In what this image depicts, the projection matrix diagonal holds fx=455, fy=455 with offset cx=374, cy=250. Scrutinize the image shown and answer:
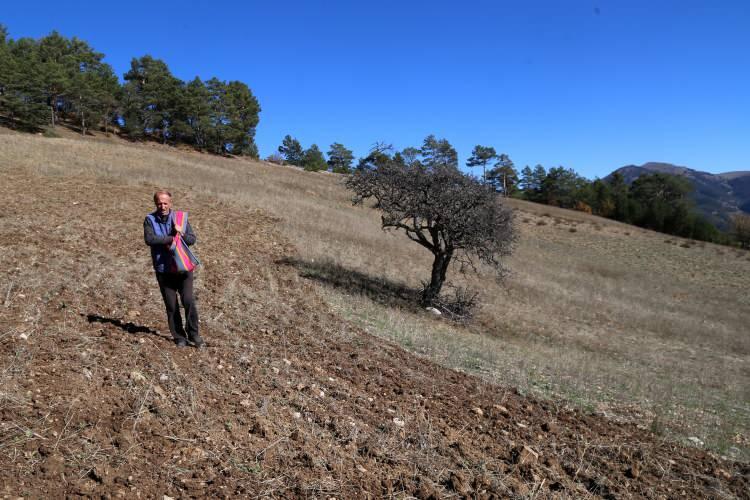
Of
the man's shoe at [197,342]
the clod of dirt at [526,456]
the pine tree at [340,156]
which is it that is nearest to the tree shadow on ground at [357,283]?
the man's shoe at [197,342]

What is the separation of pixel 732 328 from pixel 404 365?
20.8m

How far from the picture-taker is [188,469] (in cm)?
339

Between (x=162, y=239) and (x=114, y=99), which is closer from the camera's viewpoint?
(x=162, y=239)

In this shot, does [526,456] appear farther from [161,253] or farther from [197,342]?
[161,253]

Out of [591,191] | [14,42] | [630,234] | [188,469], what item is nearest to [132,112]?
[14,42]

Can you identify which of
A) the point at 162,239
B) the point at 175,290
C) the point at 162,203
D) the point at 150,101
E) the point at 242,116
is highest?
the point at 242,116

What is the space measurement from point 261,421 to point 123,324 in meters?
2.94

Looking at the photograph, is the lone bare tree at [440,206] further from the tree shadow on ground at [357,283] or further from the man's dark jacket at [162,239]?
the man's dark jacket at [162,239]

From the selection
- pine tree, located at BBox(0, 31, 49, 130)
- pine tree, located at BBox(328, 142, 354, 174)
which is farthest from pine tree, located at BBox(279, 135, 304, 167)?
pine tree, located at BBox(0, 31, 49, 130)

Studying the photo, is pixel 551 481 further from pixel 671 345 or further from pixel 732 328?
pixel 732 328

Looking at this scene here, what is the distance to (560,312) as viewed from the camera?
17406 millimetres

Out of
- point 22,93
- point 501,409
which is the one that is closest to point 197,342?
point 501,409

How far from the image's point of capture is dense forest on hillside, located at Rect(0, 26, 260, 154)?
4750 cm

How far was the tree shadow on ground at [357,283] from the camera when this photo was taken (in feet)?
42.1
